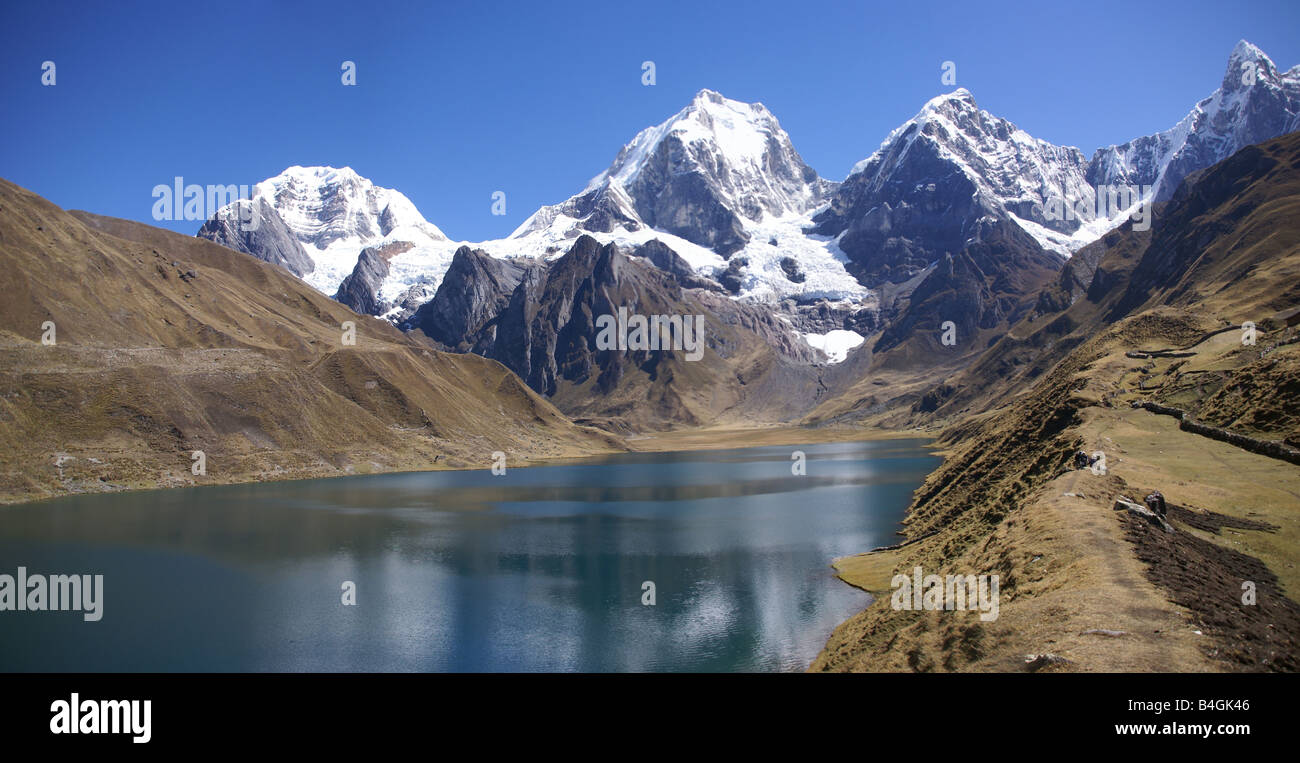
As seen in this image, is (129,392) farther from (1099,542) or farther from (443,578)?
(1099,542)

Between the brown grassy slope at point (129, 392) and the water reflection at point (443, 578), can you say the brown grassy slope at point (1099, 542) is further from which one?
the brown grassy slope at point (129, 392)

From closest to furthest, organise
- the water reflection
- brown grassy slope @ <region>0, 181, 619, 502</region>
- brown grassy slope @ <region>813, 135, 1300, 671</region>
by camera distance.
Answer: brown grassy slope @ <region>813, 135, 1300, 671</region> < the water reflection < brown grassy slope @ <region>0, 181, 619, 502</region>

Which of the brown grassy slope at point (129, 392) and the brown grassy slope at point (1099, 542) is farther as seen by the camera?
the brown grassy slope at point (129, 392)

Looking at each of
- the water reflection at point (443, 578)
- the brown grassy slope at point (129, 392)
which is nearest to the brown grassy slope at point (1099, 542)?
the water reflection at point (443, 578)

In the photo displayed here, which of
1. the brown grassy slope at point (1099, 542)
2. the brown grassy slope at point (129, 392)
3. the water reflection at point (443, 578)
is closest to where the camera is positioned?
the brown grassy slope at point (1099, 542)

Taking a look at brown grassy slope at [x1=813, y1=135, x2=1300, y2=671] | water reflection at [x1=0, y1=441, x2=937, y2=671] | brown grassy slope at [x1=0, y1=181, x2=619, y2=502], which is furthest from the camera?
brown grassy slope at [x1=0, y1=181, x2=619, y2=502]

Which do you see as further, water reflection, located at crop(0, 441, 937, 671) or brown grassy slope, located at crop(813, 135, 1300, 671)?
water reflection, located at crop(0, 441, 937, 671)

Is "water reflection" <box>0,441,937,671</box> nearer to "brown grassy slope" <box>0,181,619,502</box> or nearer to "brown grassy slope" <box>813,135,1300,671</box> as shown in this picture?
"brown grassy slope" <box>813,135,1300,671</box>

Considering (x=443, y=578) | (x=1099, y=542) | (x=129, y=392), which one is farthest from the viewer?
(x=129, y=392)

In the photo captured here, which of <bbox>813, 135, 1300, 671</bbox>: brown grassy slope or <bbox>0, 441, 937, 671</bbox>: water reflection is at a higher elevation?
<bbox>813, 135, 1300, 671</bbox>: brown grassy slope

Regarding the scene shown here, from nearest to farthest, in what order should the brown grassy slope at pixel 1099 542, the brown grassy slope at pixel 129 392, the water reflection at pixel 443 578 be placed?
Answer: the brown grassy slope at pixel 1099 542 < the water reflection at pixel 443 578 < the brown grassy slope at pixel 129 392

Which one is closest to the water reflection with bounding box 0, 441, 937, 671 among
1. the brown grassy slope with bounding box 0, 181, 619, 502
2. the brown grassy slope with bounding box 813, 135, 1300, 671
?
the brown grassy slope with bounding box 813, 135, 1300, 671

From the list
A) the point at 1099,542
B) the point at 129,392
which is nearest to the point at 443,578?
the point at 1099,542
